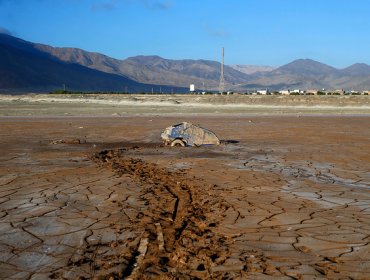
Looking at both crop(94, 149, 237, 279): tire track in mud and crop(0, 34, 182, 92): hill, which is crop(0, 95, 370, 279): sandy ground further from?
crop(0, 34, 182, 92): hill

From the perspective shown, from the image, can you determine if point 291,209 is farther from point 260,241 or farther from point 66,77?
point 66,77

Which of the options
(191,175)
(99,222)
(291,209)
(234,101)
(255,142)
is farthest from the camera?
(234,101)

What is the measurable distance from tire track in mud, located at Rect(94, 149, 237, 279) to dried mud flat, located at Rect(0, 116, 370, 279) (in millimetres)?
12

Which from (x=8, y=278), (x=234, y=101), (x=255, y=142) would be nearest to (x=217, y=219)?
(x=8, y=278)

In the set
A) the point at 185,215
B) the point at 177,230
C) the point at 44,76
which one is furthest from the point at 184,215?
the point at 44,76

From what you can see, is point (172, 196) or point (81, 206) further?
point (172, 196)

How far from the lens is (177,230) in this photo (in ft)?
19.9

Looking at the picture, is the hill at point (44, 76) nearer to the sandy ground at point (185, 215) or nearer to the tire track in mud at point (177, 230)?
the sandy ground at point (185, 215)

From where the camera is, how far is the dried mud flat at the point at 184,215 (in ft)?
15.8

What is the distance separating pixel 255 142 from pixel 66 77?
434 feet

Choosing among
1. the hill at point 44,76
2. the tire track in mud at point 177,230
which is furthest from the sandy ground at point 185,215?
the hill at point 44,76

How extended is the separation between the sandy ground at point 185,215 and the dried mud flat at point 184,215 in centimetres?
2

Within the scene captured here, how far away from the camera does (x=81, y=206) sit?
719cm

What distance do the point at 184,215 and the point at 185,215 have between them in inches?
0.5
